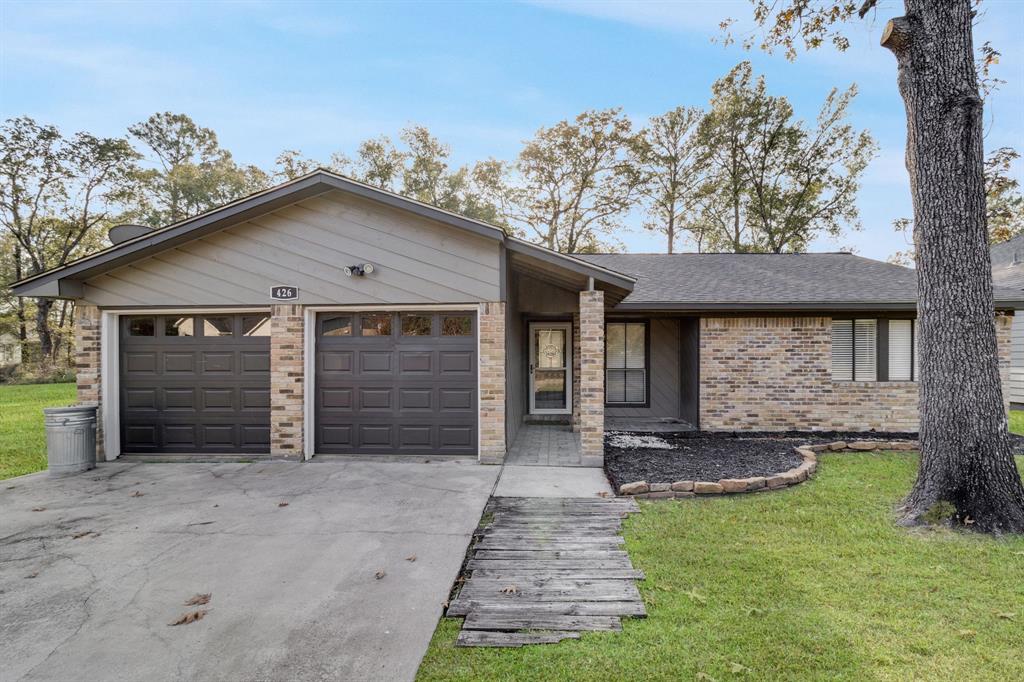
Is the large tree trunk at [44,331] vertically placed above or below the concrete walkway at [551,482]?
above

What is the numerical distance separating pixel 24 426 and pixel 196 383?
22.3 ft

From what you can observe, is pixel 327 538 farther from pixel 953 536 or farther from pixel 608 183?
pixel 608 183

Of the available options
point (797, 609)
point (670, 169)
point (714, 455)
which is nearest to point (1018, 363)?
point (714, 455)

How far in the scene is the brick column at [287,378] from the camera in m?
6.89

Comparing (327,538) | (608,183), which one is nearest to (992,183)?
(327,538)

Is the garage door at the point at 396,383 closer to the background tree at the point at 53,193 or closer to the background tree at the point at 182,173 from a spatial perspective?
the background tree at the point at 182,173

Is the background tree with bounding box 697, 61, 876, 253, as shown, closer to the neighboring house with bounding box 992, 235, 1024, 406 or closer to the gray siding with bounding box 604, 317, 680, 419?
the neighboring house with bounding box 992, 235, 1024, 406

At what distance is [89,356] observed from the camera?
22.8 ft

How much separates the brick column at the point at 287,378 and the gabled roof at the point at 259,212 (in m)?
1.44

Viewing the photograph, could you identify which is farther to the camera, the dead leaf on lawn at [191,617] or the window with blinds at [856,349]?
the window with blinds at [856,349]

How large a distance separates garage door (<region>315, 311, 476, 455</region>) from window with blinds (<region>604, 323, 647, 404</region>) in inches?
192

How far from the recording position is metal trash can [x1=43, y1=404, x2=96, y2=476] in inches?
247

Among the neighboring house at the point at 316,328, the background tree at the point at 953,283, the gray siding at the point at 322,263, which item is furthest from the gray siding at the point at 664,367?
the background tree at the point at 953,283

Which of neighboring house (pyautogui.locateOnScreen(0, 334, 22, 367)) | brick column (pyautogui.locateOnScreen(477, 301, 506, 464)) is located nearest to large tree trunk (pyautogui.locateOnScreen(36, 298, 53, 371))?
neighboring house (pyautogui.locateOnScreen(0, 334, 22, 367))
